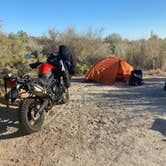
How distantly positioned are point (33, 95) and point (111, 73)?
5609mm

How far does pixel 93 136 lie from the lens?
482 centimetres

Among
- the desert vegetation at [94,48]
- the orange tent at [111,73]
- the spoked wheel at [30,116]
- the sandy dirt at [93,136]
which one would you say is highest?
the desert vegetation at [94,48]

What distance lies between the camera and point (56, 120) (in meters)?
5.67

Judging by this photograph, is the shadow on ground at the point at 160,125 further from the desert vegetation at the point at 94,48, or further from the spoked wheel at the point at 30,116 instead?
the desert vegetation at the point at 94,48

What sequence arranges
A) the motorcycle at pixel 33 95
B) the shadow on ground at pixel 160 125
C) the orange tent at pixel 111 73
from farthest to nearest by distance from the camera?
the orange tent at pixel 111 73 → the shadow on ground at pixel 160 125 → the motorcycle at pixel 33 95

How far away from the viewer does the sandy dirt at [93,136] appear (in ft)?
13.3

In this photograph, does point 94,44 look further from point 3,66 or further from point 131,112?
point 131,112

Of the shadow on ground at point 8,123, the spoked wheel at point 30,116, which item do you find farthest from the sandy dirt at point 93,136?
the spoked wheel at point 30,116

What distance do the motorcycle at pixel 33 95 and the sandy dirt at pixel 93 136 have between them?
26cm

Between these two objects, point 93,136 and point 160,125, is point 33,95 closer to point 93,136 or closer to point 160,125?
point 93,136

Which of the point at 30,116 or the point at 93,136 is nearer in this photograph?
the point at 93,136

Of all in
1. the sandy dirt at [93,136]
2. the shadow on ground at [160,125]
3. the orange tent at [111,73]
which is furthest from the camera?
the orange tent at [111,73]

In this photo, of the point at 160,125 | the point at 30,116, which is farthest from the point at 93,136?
the point at 160,125

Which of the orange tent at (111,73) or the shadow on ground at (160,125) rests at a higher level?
the orange tent at (111,73)
